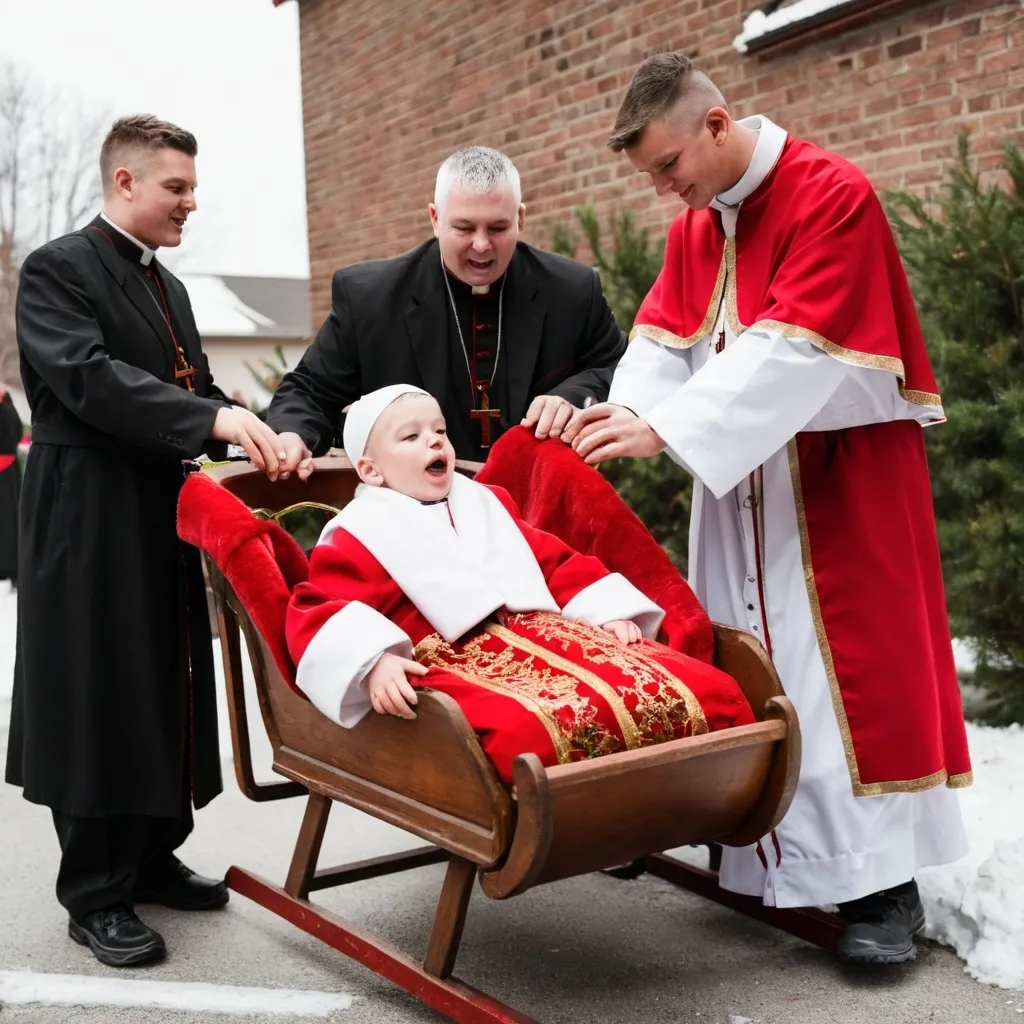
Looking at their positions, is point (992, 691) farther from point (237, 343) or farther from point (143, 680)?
point (237, 343)

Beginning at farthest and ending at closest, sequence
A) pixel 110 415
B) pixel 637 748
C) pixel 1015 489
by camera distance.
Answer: pixel 1015 489 → pixel 110 415 → pixel 637 748

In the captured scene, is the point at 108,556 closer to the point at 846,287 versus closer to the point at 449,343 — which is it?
the point at 449,343

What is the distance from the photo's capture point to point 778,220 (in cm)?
311

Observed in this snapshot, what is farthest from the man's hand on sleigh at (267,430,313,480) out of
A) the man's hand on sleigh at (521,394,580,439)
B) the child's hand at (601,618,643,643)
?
the child's hand at (601,618,643,643)

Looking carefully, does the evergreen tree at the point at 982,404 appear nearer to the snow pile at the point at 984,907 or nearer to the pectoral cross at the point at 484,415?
the snow pile at the point at 984,907

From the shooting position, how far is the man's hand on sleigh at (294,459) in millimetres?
3225

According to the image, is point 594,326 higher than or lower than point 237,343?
lower

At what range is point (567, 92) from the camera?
8.27m

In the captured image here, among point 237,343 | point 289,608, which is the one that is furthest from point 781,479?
point 237,343

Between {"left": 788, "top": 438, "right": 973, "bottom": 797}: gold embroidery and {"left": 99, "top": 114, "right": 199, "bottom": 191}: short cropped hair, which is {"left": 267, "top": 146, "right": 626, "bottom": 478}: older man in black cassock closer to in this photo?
{"left": 99, "top": 114, "right": 199, "bottom": 191}: short cropped hair

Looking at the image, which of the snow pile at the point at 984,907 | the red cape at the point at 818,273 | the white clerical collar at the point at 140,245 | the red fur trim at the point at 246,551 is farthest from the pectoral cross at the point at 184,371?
the snow pile at the point at 984,907

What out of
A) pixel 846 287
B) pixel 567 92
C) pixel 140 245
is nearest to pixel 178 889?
pixel 140 245

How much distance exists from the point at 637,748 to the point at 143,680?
56.5 inches

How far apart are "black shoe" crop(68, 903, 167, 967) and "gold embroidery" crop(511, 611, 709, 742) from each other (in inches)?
52.8
